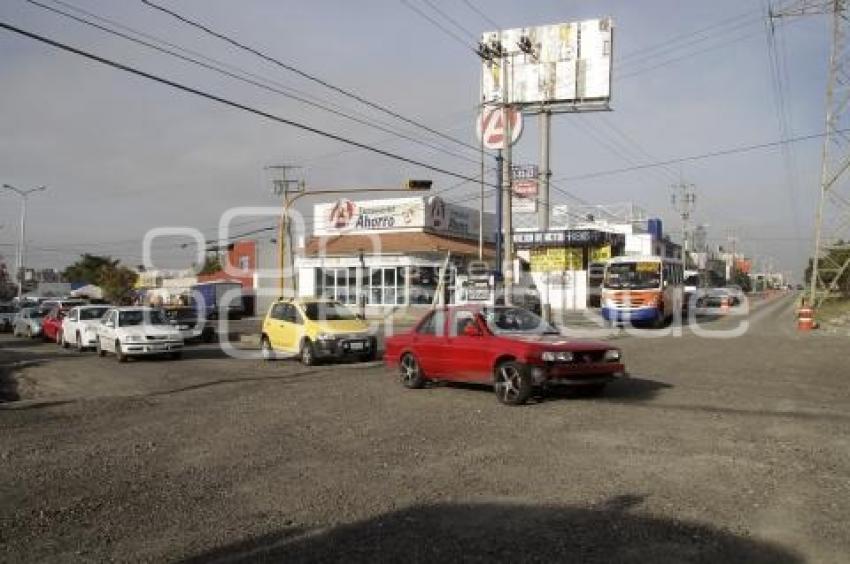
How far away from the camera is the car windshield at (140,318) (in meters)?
22.1

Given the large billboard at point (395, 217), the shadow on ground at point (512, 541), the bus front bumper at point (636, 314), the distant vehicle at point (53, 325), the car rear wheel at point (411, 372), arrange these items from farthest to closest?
the large billboard at point (395, 217), the bus front bumper at point (636, 314), the distant vehicle at point (53, 325), the car rear wheel at point (411, 372), the shadow on ground at point (512, 541)

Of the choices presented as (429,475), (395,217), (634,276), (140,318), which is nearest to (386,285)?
(395,217)

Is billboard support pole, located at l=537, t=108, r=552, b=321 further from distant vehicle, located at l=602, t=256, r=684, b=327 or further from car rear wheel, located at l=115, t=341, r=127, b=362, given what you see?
car rear wheel, located at l=115, t=341, r=127, b=362

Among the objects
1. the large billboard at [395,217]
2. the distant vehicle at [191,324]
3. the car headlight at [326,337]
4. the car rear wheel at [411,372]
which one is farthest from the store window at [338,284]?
the car rear wheel at [411,372]

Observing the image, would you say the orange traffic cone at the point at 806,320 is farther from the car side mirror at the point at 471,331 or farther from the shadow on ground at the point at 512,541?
the shadow on ground at the point at 512,541

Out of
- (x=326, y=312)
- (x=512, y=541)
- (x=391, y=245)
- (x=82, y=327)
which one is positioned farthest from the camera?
(x=391, y=245)

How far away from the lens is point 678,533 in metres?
5.77

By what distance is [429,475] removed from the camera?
764 cm

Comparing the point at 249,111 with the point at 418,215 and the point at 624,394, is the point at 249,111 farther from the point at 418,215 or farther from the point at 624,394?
the point at 418,215

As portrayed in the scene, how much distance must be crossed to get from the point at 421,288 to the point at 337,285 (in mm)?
6308

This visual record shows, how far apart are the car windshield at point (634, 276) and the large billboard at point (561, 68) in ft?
56.9

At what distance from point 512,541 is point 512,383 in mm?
6277

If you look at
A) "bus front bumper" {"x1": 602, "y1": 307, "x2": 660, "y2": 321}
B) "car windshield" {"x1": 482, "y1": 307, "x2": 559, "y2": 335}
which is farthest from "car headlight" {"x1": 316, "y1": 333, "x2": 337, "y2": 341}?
"bus front bumper" {"x1": 602, "y1": 307, "x2": 660, "y2": 321}

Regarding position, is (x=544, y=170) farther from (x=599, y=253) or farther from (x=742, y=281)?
(x=742, y=281)
